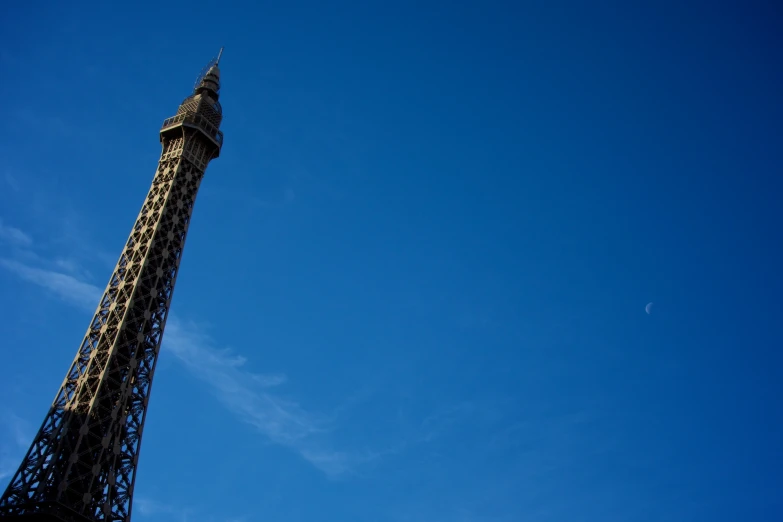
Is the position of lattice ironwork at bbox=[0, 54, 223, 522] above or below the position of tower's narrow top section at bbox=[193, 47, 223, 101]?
below

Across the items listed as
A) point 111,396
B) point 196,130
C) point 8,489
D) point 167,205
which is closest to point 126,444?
point 111,396

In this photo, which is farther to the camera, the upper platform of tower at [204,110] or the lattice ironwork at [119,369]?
the upper platform of tower at [204,110]

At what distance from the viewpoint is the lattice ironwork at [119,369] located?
192ft

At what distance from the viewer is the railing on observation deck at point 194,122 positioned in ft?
275

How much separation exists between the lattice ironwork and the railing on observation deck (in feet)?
0.44

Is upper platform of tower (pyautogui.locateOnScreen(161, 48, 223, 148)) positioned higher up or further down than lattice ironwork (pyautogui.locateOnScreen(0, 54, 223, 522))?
higher up

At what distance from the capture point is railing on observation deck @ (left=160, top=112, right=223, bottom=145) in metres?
83.8

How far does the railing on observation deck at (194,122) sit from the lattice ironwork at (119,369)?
134 millimetres

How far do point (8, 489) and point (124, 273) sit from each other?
22.0 metres

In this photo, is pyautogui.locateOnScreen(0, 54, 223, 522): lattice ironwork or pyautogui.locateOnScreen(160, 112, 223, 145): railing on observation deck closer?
pyautogui.locateOnScreen(0, 54, 223, 522): lattice ironwork

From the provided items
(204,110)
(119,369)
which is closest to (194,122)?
(204,110)

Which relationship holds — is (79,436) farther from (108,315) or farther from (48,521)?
(108,315)

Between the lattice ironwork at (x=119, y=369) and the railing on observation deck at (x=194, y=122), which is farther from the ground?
the railing on observation deck at (x=194, y=122)

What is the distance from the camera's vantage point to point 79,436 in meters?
60.8
